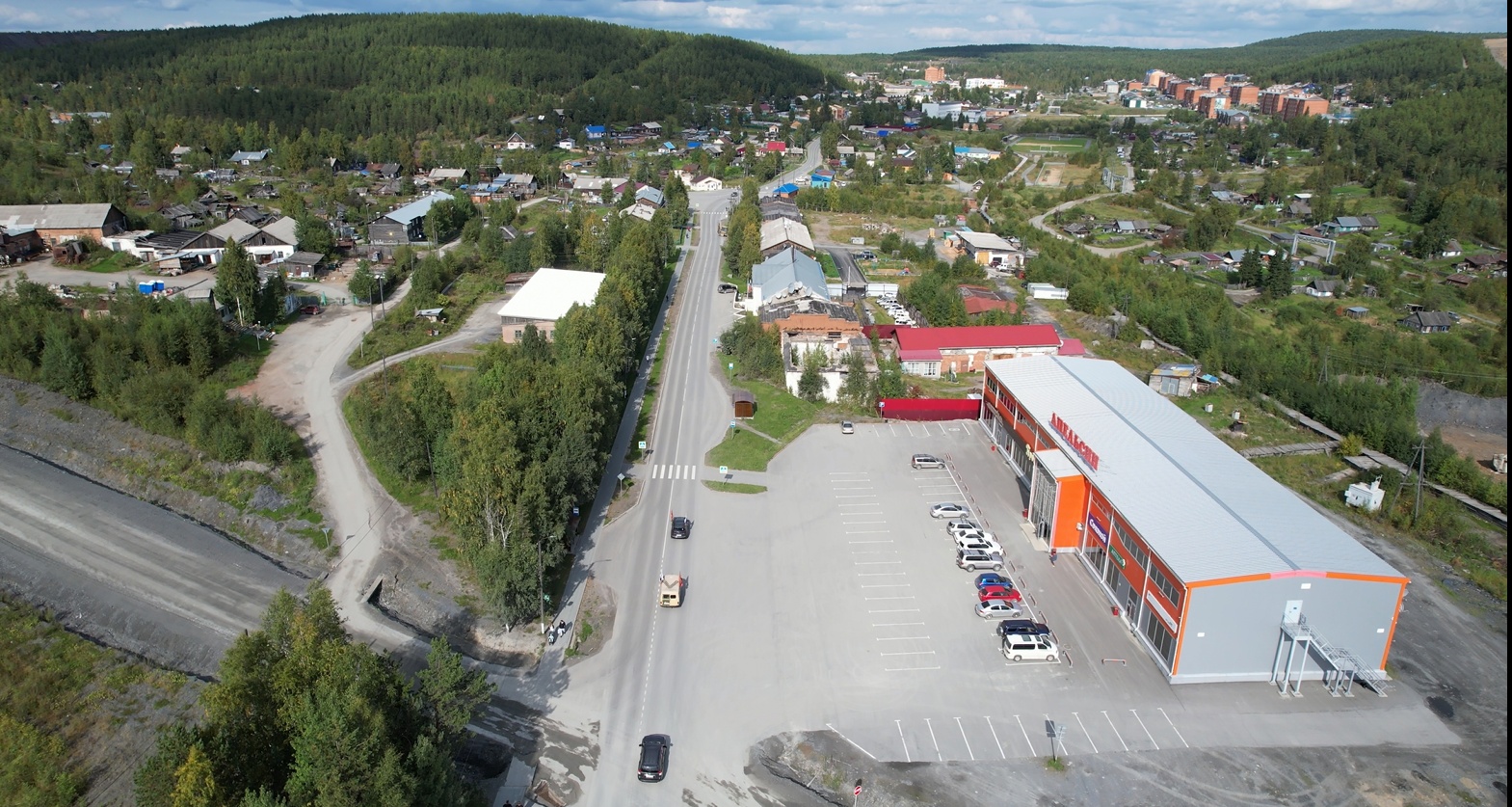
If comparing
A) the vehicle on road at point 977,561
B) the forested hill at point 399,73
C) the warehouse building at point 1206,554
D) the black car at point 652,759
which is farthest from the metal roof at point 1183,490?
the forested hill at point 399,73

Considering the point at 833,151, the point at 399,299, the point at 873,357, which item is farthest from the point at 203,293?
the point at 833,151

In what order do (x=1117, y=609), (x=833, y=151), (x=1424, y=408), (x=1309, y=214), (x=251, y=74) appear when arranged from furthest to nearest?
(x=251, y=74) < (x=833, y=151) < (x=1309, y=214) < (x=1424, y=408) < (x=1117, y=609)

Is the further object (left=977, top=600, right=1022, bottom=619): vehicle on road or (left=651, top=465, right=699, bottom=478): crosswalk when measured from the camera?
(left=651, top=465, right=699, bottom=478): crosswalk

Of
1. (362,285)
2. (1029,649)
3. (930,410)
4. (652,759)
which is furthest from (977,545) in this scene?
(362,285)

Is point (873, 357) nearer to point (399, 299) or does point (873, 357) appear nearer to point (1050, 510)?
point (1050, 510)

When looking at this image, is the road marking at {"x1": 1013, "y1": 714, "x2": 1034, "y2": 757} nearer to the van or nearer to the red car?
the van

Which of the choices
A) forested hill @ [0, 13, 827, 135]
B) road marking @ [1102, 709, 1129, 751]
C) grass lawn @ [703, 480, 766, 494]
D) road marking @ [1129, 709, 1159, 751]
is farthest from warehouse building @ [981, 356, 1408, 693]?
forested hill @ [0, 13, 827, 135]
